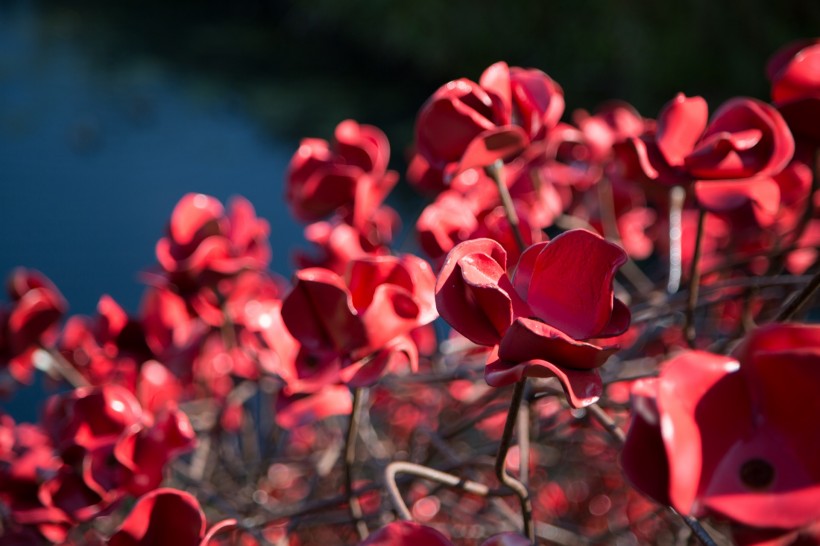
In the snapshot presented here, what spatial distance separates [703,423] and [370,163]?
0.35 metres

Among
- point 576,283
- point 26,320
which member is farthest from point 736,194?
point 26,320

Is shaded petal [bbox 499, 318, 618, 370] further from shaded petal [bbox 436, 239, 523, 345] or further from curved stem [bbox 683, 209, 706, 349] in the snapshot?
curved stem [bbox 683, 209, 706, 349]

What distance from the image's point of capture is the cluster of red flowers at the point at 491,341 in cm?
21

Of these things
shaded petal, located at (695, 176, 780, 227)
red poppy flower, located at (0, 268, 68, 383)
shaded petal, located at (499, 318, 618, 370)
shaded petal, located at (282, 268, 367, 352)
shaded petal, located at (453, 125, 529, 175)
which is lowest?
red poppy flower, located at (0, 268, 68, 383)

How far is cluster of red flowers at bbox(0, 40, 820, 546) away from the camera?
209 millimetres

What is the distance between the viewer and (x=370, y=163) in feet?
1.69

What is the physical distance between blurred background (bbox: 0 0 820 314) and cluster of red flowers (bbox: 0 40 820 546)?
1227 millimetres

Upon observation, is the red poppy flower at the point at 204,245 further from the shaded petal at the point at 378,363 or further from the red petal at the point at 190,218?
the shaded petal at the point at 378,363

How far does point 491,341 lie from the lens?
0.27 meters

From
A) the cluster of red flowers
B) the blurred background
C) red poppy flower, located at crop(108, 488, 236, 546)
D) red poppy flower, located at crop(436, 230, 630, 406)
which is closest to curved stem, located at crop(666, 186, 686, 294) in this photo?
the cluster of red flowers

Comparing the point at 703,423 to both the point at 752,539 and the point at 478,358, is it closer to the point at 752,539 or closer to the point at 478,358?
the point at 752,539

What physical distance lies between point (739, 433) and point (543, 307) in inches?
3.3

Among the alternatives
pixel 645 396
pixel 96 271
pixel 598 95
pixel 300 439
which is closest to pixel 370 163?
pixel 645 396

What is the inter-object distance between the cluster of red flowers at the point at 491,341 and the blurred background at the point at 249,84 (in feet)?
4.03
